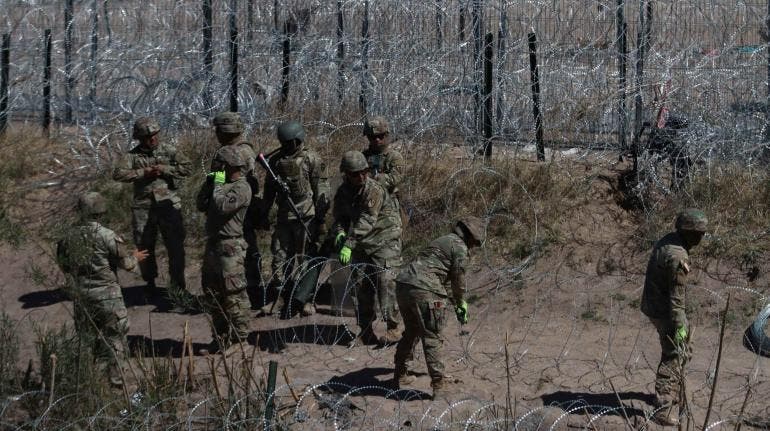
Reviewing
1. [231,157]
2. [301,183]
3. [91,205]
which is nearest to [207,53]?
[301,183]

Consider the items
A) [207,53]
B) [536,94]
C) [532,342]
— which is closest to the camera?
[532,342]

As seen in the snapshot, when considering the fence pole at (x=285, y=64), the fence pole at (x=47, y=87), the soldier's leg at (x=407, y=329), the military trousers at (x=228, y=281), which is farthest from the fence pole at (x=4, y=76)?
the soldier's leg at (x=407, y=329)

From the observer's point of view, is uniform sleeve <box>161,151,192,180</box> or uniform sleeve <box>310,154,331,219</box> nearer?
uniform sleeve <box>310,154,331,219</box>

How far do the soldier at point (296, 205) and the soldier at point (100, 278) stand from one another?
1469 mm

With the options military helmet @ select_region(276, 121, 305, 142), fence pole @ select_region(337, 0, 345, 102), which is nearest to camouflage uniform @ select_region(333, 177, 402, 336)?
military helmet @ select_region(276, 121, 305, 142)

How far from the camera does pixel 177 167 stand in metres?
8.93

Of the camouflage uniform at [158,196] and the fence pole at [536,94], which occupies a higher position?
the fence pole at [536,94]

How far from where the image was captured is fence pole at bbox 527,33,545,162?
404 inches

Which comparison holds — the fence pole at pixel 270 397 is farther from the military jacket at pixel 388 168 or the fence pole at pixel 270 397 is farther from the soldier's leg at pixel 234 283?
the military jacket at pixel 388 168

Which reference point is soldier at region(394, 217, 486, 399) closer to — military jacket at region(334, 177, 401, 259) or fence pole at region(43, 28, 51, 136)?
military jacket at region(334, 177, 401, 259)

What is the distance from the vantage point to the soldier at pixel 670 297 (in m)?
6.41

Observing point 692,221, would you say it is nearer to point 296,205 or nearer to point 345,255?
point 345,255

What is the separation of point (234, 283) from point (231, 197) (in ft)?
1.91

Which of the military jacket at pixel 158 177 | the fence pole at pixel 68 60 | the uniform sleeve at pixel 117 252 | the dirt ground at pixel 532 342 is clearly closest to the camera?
the dirt ground at pixel 532 342
